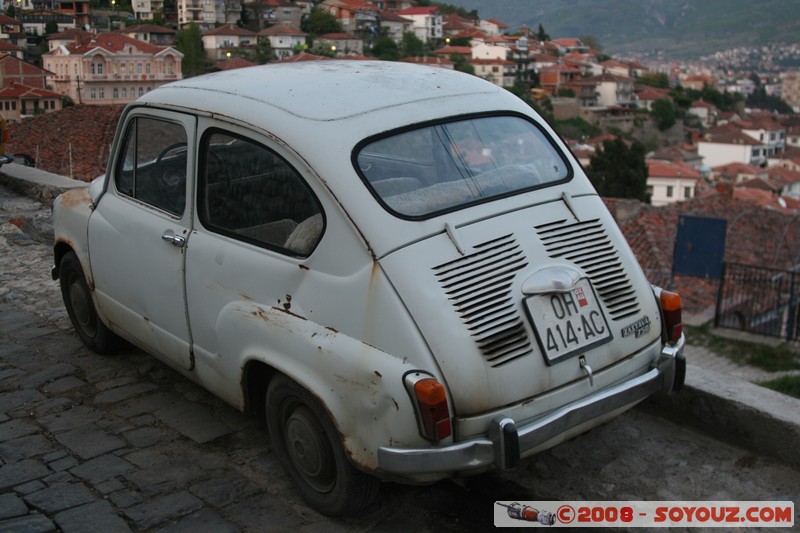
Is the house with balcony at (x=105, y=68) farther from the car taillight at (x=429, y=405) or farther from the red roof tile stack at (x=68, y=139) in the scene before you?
the car taillight at (x=429, y=405)

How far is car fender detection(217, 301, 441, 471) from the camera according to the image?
9.71 feet

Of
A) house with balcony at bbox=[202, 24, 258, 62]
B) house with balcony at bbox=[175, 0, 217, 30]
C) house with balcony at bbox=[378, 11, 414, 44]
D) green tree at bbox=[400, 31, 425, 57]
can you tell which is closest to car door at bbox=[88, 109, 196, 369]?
house with balcony at bbox=[202, 24, 258, 62]

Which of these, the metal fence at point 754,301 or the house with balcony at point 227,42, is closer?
the metal fence at point 754,301

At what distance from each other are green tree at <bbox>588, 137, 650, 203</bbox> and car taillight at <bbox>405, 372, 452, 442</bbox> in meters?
47.3

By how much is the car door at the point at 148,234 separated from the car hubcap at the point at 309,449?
822mm

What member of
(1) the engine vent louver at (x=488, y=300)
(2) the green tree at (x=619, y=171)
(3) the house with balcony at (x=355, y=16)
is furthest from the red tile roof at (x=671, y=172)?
(1) the engine vent louver at (x=488, y=300)

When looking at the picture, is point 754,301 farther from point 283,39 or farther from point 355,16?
point 355,16

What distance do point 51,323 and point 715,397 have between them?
4.15m

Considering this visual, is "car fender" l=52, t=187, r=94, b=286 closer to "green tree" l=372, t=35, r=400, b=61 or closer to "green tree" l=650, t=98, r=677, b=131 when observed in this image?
"green tree" l=372, t=35, r=400, b=61

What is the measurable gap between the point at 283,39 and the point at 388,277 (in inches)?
2715

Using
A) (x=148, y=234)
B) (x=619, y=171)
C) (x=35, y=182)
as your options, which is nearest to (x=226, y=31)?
(x=619, y=171)

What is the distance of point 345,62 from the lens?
429 cm

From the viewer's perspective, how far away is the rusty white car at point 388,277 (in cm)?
301

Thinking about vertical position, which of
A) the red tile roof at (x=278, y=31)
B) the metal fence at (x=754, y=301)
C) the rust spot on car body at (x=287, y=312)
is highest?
the red tile roof at (x=278, y=31)
